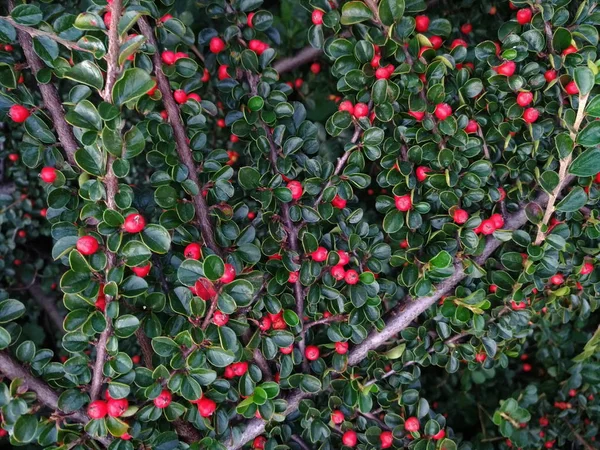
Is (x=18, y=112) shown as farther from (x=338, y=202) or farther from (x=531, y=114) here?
(x=531, y=114)

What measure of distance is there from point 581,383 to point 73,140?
196 cm

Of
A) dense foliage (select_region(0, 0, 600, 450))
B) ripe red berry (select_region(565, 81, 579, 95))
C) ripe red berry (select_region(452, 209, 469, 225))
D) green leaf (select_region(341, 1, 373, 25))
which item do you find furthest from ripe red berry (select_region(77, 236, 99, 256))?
ripe red berry (select_region(565, 81, 579, 95))

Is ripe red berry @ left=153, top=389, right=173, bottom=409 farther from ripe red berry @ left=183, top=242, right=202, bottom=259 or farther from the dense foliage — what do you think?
ripe red berry @ left=183, top=242, right=202, bottom=259

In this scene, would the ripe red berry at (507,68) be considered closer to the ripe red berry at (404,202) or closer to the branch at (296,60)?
the ripe red berry at (404,202)

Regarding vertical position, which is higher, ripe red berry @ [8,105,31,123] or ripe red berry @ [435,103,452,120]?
ripe red berry @ [8,105,31,123]

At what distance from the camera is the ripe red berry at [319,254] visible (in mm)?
1405

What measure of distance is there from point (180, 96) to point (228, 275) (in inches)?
20.5

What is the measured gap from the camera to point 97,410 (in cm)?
121

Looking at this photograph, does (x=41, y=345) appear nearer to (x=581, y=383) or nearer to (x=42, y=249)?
(x=42, y=249)

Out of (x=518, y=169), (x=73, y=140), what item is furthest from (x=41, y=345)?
(x=518, y=169)

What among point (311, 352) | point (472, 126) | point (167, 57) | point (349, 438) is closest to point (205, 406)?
point (311, 352)

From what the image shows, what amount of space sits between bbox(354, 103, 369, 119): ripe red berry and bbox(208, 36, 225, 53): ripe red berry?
0.43 m

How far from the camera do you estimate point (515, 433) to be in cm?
179

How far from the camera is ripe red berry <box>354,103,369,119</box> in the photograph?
142 cm
